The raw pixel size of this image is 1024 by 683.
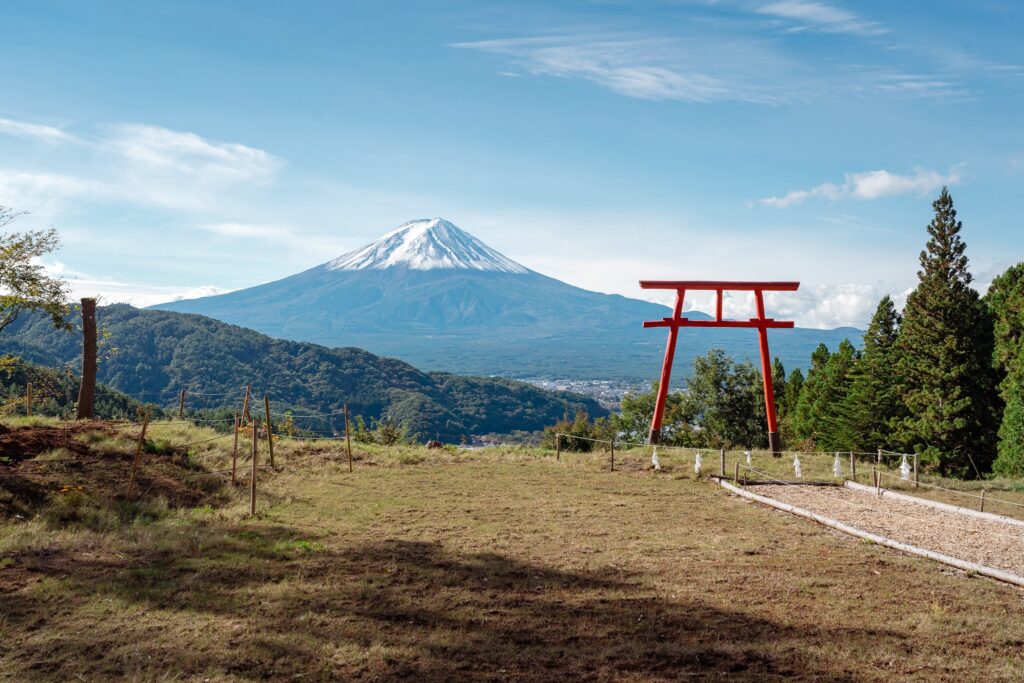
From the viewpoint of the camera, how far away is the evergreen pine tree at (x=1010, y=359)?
1038 inches

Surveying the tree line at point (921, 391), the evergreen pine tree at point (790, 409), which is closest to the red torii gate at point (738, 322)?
the tree line at point (921, 391)

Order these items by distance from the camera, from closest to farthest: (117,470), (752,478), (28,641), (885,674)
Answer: (885,674) → (28,641) → (117,470) → (752,478)

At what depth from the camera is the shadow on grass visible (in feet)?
20.7

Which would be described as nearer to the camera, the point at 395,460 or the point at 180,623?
the point at 180,623

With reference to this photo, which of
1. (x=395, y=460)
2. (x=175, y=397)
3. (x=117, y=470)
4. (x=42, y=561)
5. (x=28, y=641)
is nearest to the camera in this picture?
(x=28, y=641)

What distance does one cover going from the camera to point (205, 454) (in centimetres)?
1812

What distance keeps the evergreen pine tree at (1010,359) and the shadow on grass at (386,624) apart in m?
23.3

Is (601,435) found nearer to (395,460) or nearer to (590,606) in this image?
(395,460)

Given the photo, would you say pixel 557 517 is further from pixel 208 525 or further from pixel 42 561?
pixel 42 561

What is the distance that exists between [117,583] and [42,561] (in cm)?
154

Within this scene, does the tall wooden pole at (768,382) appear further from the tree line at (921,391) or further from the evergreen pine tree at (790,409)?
the evergreen pine tree at (790,409)

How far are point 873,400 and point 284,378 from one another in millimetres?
84933

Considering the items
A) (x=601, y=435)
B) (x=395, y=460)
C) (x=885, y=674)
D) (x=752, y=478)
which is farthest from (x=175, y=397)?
(x=885, y=674)

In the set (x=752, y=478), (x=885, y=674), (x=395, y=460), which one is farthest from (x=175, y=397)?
(x=885, y=674)
